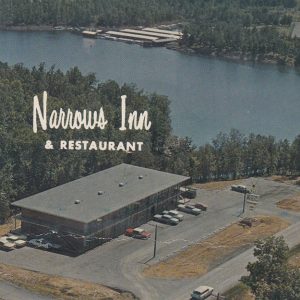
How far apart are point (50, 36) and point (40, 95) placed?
23.0m

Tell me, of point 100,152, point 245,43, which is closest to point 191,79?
point 245,43

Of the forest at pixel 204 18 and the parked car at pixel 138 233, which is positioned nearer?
the parked car at pixel 138 233

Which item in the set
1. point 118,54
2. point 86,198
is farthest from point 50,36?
point 86,198

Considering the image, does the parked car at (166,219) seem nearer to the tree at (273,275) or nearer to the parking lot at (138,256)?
the parking lot at (138,256)

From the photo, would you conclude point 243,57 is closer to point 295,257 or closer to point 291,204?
point 291,204

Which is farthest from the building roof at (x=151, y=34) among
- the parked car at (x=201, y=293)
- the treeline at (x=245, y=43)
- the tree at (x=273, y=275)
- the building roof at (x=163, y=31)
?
the tree at (x=273, y=275)

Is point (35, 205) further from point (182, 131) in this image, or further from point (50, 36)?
point (50, 36)

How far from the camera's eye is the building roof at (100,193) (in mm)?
14055

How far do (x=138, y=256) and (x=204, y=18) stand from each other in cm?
3868

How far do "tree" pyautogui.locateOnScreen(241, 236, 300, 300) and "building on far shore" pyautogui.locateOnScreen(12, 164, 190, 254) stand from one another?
3.52m

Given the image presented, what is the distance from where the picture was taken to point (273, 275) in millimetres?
10922

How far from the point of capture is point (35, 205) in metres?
14.3

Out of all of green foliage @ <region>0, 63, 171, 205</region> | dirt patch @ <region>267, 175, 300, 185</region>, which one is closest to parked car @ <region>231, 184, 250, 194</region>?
dirt patch @ <region>267, 175, 300, 185</region>

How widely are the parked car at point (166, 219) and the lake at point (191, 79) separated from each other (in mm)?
8496
